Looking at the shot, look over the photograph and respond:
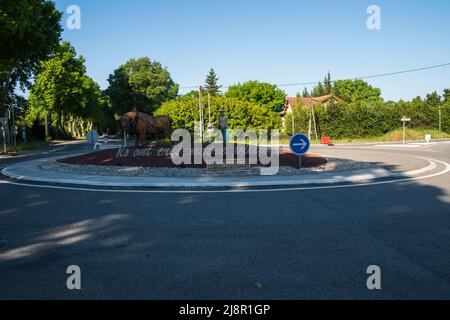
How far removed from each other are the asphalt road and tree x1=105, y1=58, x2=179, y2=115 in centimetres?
5795

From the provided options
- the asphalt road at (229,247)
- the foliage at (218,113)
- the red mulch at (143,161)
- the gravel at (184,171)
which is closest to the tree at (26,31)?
the red mulch at (143,161)

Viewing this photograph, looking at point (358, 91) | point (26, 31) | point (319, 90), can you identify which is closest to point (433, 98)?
point (358, 91)

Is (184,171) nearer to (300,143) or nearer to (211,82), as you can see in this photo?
(300,143)

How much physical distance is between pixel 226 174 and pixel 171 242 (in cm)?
746

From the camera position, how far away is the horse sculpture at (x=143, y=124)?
20.0m

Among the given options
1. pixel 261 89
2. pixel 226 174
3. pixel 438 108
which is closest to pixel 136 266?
pixel 226 174

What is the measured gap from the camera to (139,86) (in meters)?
64.4

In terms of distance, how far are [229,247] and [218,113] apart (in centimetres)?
3896

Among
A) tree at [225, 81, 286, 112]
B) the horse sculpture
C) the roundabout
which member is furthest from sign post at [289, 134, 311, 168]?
tree at [225, 81, 286, 112]

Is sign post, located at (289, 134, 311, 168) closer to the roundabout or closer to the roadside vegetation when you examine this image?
the roundabout

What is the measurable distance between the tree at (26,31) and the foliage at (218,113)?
15114 mm

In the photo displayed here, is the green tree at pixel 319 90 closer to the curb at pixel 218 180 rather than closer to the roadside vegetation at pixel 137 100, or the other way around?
the roadside vegetation at pixel 137 100

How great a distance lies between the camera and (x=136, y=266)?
4.17 metres
